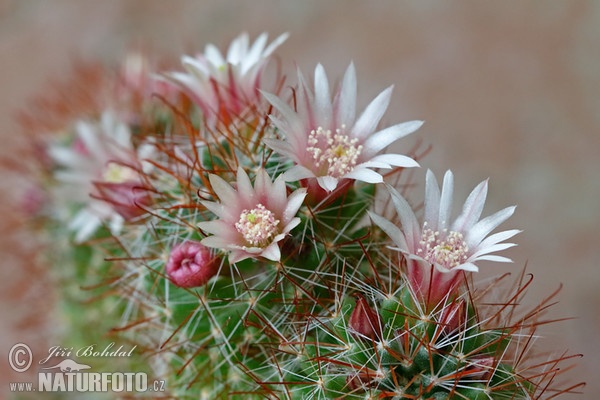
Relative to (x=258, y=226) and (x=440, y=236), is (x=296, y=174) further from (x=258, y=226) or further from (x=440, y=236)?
(x=440, y=236)

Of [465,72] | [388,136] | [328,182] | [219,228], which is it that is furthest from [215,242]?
[465,72]

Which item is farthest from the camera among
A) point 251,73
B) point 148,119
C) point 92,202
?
point 148,119

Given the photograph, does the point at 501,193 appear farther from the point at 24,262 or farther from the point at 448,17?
A: the point at 24,262

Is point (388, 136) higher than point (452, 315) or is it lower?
higher

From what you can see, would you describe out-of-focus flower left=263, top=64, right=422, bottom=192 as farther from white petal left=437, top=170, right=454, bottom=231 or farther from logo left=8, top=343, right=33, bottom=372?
logo left=8, top=343, right=33, bottom=372

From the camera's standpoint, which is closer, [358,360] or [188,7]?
[358,360]

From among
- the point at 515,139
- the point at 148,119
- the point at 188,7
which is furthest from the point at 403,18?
the point at 148,119
